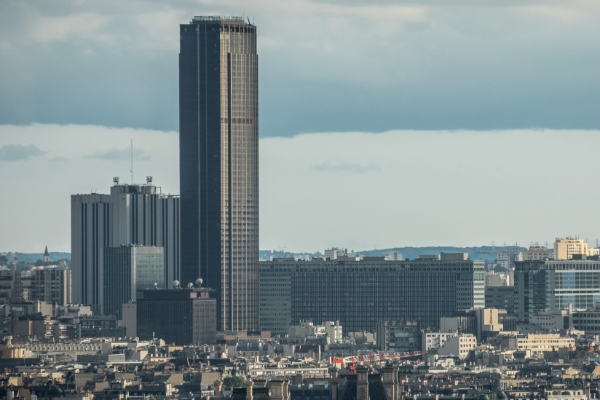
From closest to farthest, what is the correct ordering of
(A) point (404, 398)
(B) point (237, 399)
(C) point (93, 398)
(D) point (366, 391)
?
(B) point (237, 399) → (D) point (366, 391) → (A) point (404, 398) → (C) point (93, 398)

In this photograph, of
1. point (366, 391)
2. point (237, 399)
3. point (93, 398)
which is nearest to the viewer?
point (237, 399)

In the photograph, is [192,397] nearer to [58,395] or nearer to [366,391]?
[58,395]

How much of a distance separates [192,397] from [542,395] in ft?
83.1

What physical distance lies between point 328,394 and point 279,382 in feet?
80.5

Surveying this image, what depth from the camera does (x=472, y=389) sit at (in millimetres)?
188500

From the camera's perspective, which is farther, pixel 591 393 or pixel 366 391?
pixel 591 393

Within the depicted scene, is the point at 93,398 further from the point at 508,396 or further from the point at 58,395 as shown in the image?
the point at 508,396

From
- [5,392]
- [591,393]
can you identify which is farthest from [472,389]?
[5,392]

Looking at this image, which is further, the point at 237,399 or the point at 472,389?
the point at 472,389

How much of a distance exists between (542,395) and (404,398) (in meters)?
13.3

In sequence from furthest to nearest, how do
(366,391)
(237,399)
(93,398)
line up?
1. (93,398)
2. (366,391)
3. (237,399)

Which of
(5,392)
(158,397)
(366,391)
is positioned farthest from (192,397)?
(366,391)

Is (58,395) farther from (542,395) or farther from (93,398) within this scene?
(542,395)

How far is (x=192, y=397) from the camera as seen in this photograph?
189 m
